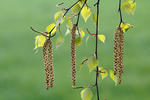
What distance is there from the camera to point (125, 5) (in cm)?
59

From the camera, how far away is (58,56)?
2.12m

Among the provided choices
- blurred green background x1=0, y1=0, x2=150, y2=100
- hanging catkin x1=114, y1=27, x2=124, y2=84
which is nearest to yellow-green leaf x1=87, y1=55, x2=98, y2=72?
hanging catkin x1=114, y1=27, x2=124, y2=84

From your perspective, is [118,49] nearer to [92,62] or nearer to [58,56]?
[92,62]

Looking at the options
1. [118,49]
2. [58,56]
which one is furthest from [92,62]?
[58,56]

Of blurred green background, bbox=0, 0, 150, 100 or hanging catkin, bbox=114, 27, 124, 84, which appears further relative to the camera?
blurred green background, bbox=0, 0, 150, 100

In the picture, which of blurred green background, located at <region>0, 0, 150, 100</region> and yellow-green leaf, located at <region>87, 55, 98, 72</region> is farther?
blurred green background, located at <region>0, 0, 150, 100</region>

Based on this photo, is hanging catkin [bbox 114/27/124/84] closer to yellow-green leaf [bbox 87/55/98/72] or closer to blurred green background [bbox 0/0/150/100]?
yellow-green leaf [bbox 87/55/98/72]

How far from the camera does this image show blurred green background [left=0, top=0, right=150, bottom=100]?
1.85 metres

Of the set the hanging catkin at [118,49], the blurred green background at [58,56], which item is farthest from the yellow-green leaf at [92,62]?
the blurred green background at [58,56]

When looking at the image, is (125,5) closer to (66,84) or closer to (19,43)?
(66,84)

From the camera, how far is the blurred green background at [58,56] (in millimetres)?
1854

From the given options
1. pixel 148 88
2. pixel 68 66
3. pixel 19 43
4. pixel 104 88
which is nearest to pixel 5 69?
pixel 19 43

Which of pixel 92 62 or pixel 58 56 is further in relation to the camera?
pixel 58 56

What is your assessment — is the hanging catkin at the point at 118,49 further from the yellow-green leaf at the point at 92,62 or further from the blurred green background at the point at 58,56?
the blurred green background at the point at 58,56
